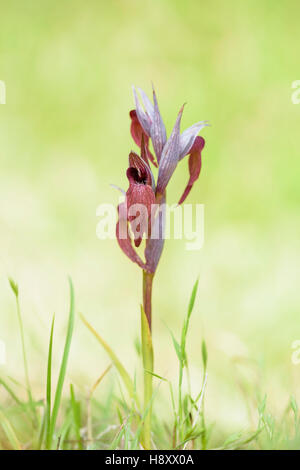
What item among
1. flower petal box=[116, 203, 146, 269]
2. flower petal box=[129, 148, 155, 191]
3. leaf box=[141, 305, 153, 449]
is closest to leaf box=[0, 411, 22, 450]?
leaf box=[141, 305, 153, 449]

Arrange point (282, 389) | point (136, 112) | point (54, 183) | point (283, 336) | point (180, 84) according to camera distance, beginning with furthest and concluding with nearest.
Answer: point (180, 84) < point (54, 183) < point (283, 336) < point (282, 389) < point (136, 112)

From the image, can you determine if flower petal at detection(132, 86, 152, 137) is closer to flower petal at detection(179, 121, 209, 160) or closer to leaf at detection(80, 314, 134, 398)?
flower petal at detection(179, 121, 209, 160)

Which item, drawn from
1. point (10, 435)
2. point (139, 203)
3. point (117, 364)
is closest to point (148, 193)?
point (139, 203)

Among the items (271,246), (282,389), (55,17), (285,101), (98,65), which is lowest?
(282,389)

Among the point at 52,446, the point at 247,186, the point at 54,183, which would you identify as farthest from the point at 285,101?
the point at 52,446

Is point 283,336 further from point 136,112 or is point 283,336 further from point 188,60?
point 188,60

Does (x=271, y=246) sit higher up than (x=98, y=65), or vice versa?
(x=98, y=65)

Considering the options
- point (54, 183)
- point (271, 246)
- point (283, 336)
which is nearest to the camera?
point (283, 336)
